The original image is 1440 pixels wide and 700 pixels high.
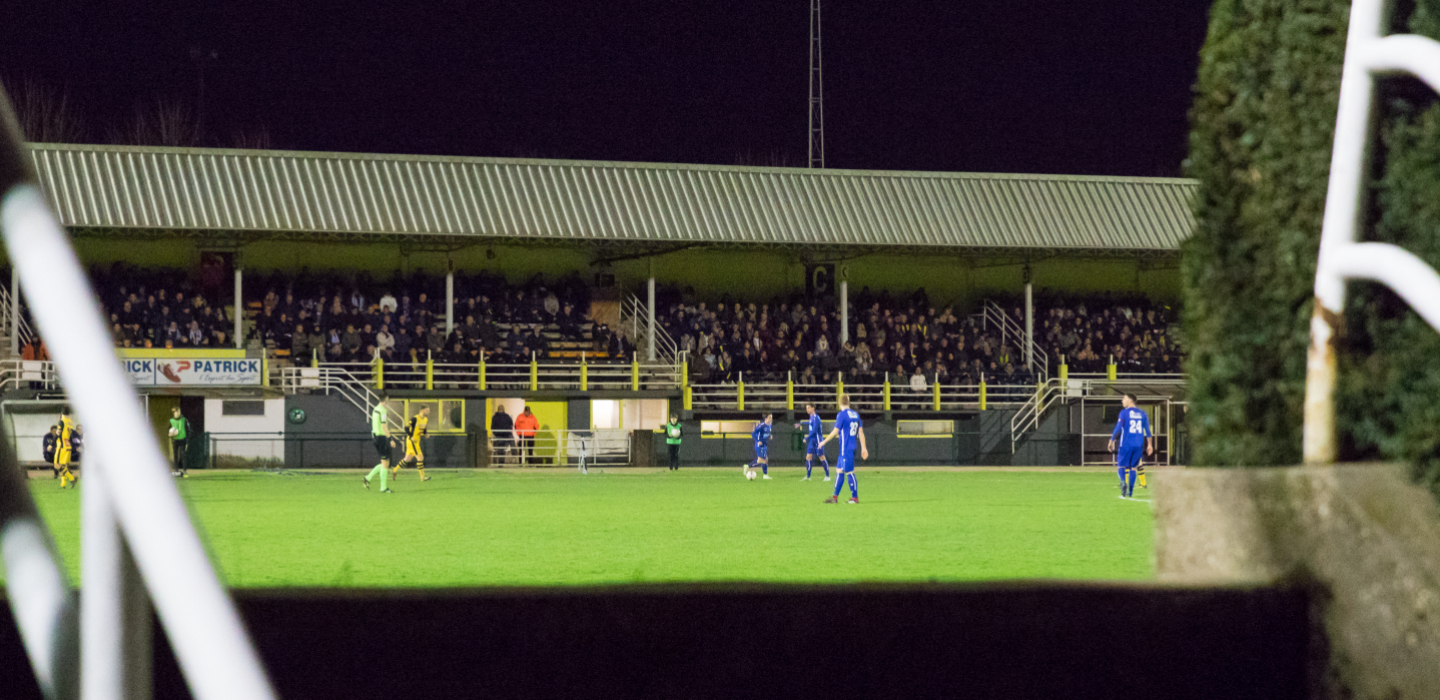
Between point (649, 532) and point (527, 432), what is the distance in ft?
82.3

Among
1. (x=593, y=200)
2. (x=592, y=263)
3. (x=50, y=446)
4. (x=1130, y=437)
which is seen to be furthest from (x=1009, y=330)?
(x=50, y=446)

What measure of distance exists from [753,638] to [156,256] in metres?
47.8

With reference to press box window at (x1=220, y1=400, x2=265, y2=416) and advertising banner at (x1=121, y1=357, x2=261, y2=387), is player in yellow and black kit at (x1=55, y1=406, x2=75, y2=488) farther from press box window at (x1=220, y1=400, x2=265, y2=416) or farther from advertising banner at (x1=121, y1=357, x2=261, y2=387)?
press box window at (x1=220, y1=400, x2=265, y2=416)

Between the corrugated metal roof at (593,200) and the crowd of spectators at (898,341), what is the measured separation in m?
2.82

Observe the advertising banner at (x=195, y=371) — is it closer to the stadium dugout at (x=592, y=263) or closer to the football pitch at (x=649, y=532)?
the stadium dugout at (x=592, y=263)

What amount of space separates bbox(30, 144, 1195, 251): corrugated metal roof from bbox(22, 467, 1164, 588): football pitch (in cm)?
1496

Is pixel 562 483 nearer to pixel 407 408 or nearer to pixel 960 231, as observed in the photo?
pixel 407 408

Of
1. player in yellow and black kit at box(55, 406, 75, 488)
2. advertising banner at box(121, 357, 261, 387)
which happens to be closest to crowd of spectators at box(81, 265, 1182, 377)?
advertising banner at box(121, 357, 261, 387)

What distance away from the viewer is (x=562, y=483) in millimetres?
33594

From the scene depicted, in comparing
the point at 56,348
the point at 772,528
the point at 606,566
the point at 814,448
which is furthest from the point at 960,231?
the point at 56,348

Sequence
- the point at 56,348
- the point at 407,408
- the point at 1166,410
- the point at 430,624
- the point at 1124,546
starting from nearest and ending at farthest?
the point at 56,348 → the point at 430,624 → the point at 1124,546 → the point at 407,408 → the point at 1166,410

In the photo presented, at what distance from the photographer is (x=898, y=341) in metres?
50.7

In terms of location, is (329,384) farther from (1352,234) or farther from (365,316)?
(1352,234)

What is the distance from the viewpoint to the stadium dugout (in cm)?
4303
